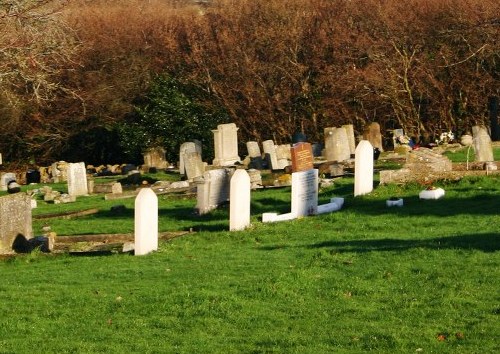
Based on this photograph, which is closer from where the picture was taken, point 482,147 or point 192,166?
point 482,147

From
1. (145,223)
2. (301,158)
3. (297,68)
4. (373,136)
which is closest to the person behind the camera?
(145,223)

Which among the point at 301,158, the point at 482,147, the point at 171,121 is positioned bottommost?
the point at 301,158

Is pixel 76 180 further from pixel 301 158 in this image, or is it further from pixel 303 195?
pixel 303 195

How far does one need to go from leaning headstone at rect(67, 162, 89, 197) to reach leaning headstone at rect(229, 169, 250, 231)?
11149 mm

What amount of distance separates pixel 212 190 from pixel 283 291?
9.34m

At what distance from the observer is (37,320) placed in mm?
12359

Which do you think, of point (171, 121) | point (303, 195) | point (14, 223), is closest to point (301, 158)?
point (303, 195)

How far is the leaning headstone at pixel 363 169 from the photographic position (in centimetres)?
2170

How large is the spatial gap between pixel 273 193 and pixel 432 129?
60.8ft

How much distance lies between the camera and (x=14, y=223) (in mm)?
18500

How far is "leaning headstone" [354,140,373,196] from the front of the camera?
2170cm

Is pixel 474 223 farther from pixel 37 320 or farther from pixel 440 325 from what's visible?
pixel 37 320

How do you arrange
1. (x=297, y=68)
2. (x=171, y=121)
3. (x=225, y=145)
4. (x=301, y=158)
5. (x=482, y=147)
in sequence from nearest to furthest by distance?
(x=301, y=158) → (x=482, y=147) → (x=225, y=145) → (x=171, y=121) → (x=297, y=68)

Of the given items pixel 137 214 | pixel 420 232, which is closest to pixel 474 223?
pixel 420 232
